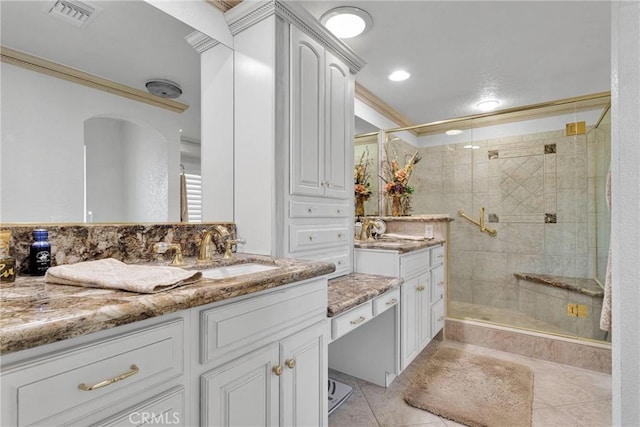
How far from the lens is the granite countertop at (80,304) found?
55 centimetres

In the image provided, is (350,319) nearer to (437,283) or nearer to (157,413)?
(157,413)

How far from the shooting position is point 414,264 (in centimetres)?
224

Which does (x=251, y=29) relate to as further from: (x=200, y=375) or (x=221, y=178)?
(x=200, y=375)

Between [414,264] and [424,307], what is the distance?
40cm

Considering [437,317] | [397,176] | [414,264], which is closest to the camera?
[414,264]

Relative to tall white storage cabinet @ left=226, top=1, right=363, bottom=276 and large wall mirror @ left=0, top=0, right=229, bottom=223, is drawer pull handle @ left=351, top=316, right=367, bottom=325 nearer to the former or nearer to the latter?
tall white storage cabinet @ left=226, top=1, right=363, bottom=276

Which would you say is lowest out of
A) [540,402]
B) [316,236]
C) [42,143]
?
[540,402]

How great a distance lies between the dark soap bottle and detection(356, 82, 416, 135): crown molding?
2.57 metres

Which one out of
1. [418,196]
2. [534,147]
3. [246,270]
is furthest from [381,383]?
[534,147]

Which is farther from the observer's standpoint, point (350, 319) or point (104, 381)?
point (350, 319)

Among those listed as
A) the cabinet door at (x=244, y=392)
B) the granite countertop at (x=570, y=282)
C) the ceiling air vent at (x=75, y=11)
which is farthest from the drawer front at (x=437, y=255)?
the ceiling air vent at (x=75, y=11)

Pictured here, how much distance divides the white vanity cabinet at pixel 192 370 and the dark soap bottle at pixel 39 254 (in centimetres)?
60

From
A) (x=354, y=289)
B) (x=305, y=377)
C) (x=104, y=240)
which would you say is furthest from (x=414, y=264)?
(x=104, y=240)

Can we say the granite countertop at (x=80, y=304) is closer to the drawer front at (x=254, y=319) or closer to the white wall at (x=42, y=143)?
the drawer front at (x=254, y=319)
